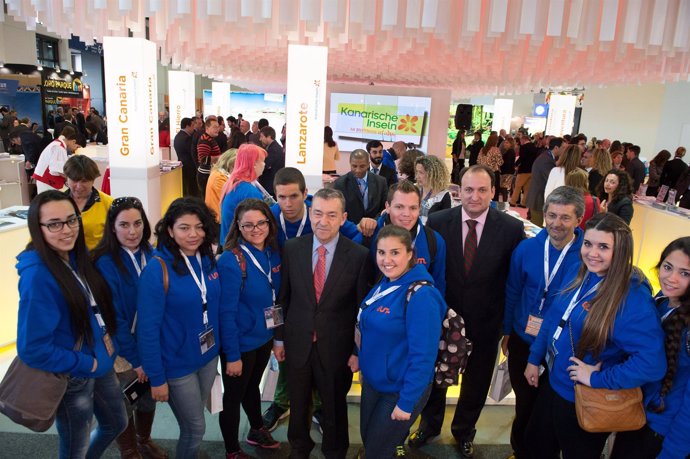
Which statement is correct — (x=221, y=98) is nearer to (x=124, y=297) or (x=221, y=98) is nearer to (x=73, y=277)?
(x=124, y=297)

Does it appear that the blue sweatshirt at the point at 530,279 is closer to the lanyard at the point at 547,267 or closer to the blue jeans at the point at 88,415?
the lanyard at the point at 547,267

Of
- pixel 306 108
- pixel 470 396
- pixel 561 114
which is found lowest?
pixel 470 396

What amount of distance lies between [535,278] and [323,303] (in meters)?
1.05

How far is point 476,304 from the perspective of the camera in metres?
2.58

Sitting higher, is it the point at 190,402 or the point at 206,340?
the point at 206,340

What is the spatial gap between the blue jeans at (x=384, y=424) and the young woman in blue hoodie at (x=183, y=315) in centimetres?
74

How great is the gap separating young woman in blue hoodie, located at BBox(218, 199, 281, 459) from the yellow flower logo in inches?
443

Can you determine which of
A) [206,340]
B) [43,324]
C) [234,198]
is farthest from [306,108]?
[43,324]

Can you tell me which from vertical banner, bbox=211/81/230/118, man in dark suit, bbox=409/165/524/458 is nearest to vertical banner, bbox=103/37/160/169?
man in dark suit, bbox=409/165/524/458

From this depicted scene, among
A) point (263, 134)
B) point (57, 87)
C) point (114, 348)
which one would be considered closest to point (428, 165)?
point (114, 348)

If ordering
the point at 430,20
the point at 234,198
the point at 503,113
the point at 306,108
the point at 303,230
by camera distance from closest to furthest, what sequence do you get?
the point at 303,230, the point at 234,198, the point at 430,20, the point at 306,108, the point at 503,113

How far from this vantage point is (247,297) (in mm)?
2309

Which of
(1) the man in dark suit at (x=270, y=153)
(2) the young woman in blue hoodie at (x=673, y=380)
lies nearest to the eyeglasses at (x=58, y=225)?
(2) the young woman in blue hoodie at (x=673, y=380)

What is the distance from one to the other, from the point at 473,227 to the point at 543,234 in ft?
1.13
